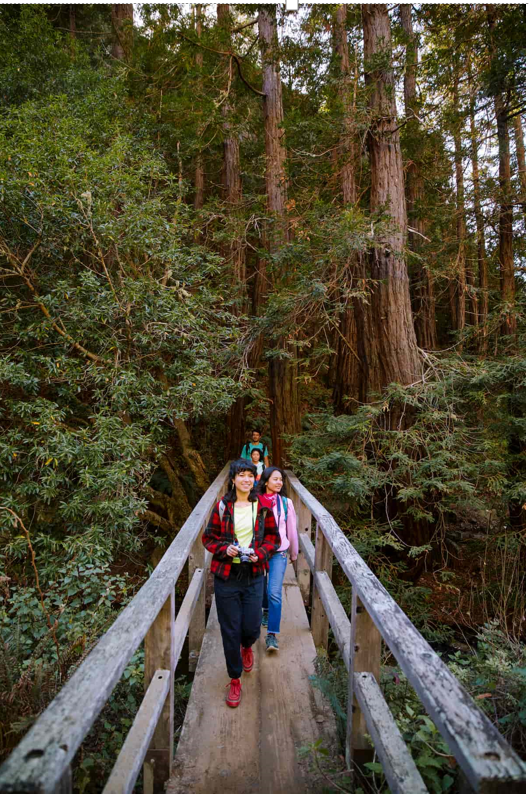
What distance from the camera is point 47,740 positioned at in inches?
44.8

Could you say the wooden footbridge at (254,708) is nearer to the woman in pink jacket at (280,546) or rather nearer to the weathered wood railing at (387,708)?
the weathered wood railing at (387,708)

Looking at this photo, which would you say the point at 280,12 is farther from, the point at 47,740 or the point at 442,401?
the point at 47,740

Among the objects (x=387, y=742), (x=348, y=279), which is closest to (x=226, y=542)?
(x=387, y=742)

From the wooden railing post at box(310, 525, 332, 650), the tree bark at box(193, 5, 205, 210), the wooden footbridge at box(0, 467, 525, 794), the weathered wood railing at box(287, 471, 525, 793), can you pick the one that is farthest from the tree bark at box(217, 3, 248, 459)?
the weathered wood railing at box(287, 471, 525, 793)

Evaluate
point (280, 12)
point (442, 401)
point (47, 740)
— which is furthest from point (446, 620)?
point (280, 12)

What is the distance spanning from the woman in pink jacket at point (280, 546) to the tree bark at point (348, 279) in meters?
2.69

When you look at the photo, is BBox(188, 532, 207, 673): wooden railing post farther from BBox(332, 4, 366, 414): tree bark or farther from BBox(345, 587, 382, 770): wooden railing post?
BBox(332, 4, 366, 414): tree bark

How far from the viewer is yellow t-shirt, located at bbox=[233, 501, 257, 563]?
2.90m

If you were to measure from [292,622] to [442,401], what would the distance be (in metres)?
3.19

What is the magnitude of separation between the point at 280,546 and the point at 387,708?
5.22ft

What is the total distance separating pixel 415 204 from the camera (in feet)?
32.5

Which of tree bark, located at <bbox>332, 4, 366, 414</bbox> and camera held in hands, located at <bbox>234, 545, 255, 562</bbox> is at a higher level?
tree bark, located at <bbox>332, 4, 366, 414</bbox>

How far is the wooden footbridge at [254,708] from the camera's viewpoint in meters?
1.15

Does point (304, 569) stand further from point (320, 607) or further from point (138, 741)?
point (138, 741)
